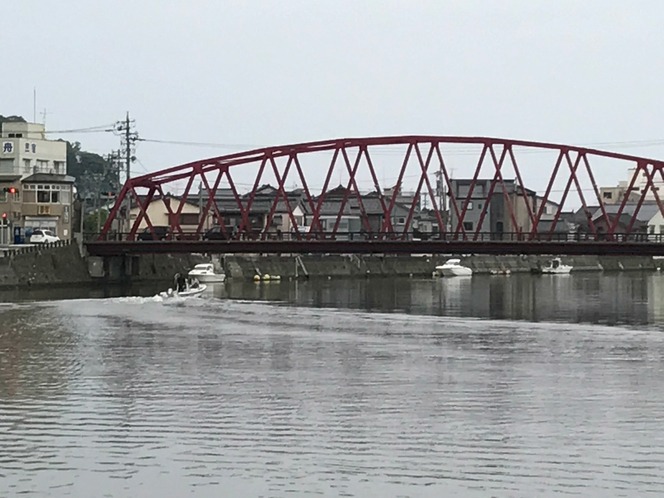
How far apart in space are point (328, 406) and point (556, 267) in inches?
3352

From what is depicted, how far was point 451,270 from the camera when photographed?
307 ft

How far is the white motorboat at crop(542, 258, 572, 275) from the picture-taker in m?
104

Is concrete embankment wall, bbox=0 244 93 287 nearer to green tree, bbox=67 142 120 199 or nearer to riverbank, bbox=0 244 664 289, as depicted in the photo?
riverbank, bbox=0 244 664 289

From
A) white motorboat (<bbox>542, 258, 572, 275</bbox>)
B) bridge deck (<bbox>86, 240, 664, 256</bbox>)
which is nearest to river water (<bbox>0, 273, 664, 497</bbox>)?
bridge deck (<bbox>86, 240, 664, 256</bbox>)

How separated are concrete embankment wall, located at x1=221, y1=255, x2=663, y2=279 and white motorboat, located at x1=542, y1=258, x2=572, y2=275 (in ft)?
2.68

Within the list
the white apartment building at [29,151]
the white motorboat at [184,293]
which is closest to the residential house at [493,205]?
the white motorboat at [184,293]

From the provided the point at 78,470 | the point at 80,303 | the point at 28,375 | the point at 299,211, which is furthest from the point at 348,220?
the point at 78,470

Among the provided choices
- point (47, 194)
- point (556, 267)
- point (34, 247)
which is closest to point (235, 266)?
point (47, 194)

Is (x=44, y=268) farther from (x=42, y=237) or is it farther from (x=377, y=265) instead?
(x=377, y=265)

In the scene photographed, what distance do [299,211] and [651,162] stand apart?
5501 cm

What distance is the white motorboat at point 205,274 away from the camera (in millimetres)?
72812

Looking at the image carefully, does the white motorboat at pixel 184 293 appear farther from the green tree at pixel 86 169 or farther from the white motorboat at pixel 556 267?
the green tree at pixel 86 169

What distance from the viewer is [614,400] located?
914 inches

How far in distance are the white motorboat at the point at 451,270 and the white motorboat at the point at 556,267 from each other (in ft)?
36.3
